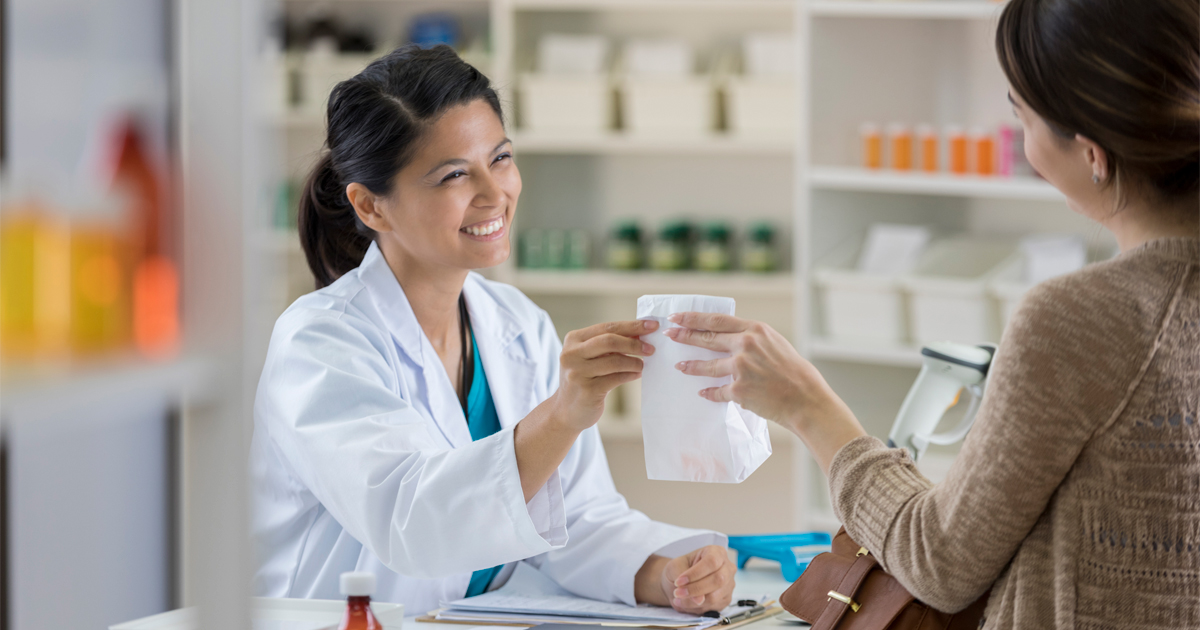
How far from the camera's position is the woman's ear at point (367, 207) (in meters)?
1.63

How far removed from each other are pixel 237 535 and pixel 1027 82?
2.57 ft

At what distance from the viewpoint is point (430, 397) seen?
1.59 m

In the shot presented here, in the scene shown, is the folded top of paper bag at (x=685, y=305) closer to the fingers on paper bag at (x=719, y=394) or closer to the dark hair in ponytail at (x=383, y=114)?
the fingers on paper bag at (x=719, y=394)

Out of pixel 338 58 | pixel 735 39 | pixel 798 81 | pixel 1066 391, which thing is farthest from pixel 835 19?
pixel 1066 391

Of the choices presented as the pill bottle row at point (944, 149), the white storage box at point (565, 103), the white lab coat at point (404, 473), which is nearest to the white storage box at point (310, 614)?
the white lab coat at point (404, 473)

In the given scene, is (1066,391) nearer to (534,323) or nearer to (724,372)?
(724,372)

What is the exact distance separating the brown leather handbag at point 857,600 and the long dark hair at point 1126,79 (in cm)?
43

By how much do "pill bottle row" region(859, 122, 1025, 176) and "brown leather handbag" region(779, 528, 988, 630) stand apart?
177 centimetres

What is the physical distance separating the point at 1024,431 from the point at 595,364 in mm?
498

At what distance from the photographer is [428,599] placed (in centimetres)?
155

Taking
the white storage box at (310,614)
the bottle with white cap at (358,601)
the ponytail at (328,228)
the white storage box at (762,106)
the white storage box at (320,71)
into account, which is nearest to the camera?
the bottle with white cap at (358,601)

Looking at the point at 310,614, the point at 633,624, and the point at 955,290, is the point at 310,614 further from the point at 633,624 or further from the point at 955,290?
the point at 955,290

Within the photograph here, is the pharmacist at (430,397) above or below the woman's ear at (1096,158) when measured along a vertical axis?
below

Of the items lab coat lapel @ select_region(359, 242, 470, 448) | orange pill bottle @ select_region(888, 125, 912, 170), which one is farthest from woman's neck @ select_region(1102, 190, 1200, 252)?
orange pill bottle @ select_region(888, 125, 912, 170)
